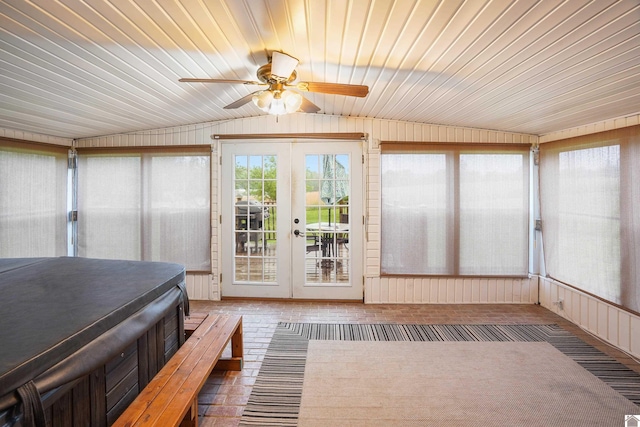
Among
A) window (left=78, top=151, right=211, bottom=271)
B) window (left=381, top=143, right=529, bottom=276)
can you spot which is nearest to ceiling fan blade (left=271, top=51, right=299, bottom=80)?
window (left=381, top=143, right=529, bottom=276)

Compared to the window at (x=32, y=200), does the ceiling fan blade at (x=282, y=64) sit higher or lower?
higher

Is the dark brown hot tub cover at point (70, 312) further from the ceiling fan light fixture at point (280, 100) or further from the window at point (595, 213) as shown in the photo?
the window at point (595, 213)

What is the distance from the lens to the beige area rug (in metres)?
2.04

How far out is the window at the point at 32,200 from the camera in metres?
3.62

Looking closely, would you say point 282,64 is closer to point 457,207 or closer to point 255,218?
point 255,218

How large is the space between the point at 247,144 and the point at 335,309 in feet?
7.87

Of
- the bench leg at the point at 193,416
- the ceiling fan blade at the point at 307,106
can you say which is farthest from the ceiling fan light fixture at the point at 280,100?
the bench leg at the point at 193,416

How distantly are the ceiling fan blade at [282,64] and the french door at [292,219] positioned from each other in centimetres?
209

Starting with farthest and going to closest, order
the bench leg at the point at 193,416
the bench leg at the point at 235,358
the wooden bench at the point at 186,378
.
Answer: the bench leg at the point at 235,358, the bench leg at the point at 193,416, the wooden bench at the point at 186,378

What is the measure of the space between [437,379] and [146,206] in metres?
3.94

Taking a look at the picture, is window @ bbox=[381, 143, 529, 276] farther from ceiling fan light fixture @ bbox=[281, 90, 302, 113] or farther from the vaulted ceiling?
ceiling fan light fixture @ bbox=[281, 90, 302, 113]

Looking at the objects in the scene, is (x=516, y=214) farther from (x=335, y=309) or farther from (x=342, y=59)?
(x=342, y=59)

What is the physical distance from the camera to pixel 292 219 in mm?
4188

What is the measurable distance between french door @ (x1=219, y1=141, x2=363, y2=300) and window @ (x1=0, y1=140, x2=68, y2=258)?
2115 mm
